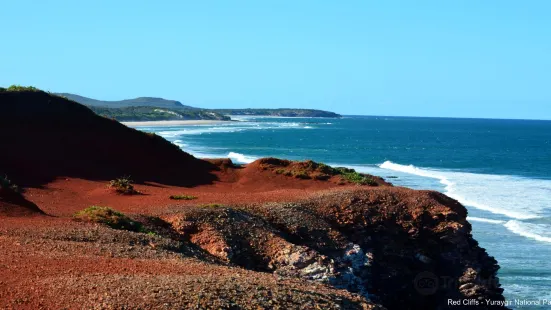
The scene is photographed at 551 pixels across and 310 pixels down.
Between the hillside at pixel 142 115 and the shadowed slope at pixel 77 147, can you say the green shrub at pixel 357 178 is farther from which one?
the hillside at pixel 142 115

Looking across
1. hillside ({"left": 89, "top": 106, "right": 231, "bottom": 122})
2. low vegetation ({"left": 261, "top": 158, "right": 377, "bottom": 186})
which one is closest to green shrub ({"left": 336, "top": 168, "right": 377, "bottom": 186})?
low vegetation ({"left": 261, "top": 158, "right": 377, "bottom": 186})

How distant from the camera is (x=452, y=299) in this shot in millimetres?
20328

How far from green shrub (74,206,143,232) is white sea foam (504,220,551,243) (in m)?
21.3

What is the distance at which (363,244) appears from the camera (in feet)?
69.4

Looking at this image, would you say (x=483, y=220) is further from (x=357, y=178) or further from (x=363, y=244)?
(x=363, y=244)

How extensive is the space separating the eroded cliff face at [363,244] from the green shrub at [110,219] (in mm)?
1320

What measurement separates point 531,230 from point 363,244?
53.8ft

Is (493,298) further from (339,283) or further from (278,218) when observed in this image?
(278,218)

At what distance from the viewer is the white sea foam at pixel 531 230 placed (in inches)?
1281

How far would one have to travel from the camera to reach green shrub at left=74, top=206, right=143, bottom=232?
18.7m

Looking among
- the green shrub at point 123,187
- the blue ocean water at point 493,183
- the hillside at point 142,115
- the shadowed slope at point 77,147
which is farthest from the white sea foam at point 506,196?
the hillside at point 142,115

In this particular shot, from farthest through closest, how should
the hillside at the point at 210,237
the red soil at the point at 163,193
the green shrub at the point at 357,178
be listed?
the green shrub at the point at 357,178, the red soil at the point at 163,193, the hillside at the point at 210,237

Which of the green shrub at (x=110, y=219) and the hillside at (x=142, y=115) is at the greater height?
the green shrub at (x=110, y=219)

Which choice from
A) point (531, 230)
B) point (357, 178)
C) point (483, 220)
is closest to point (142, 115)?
point (483, 220)
